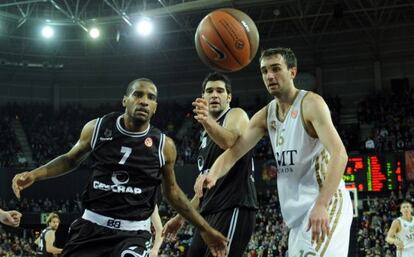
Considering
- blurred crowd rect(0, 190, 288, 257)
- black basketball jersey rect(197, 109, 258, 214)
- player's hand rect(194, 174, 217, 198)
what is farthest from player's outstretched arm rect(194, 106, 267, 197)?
blurred crowd rect(0, 190, 288, 257)

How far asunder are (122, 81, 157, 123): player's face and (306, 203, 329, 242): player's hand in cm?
161

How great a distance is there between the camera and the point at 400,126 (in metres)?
24.1

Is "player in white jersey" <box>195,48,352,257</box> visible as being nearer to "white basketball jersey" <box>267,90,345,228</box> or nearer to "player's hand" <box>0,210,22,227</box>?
"white basketball jersey" <box>267,90,345,228</box>

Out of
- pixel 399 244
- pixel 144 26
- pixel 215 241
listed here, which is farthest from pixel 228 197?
pixel 144 26

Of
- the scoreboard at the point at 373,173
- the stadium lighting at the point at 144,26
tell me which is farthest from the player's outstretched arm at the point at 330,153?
the stadium lighting at the point at 144,26

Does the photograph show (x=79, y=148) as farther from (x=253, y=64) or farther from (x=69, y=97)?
(x=69, y=97)

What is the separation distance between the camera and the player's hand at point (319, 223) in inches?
143

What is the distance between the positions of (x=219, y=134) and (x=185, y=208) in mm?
682

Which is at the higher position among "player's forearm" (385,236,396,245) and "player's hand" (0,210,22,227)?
"player's hand" (0,210,22,227)

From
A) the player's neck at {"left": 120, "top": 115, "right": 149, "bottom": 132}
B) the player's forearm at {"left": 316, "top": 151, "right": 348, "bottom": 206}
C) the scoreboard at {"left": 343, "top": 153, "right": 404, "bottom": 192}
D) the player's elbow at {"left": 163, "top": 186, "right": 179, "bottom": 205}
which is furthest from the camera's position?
the scoreboard at {"left": 343, "top": 153, "right": 404, "bottom": 192}

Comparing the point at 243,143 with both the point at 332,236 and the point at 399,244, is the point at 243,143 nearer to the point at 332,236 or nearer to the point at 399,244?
the point at 332,236

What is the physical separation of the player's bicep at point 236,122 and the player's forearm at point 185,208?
Result: 76cm

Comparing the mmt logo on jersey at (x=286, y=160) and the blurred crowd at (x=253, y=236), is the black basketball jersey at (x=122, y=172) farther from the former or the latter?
the blurred crowd at (x=253, y=236)

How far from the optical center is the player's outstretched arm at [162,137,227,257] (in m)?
4.62
